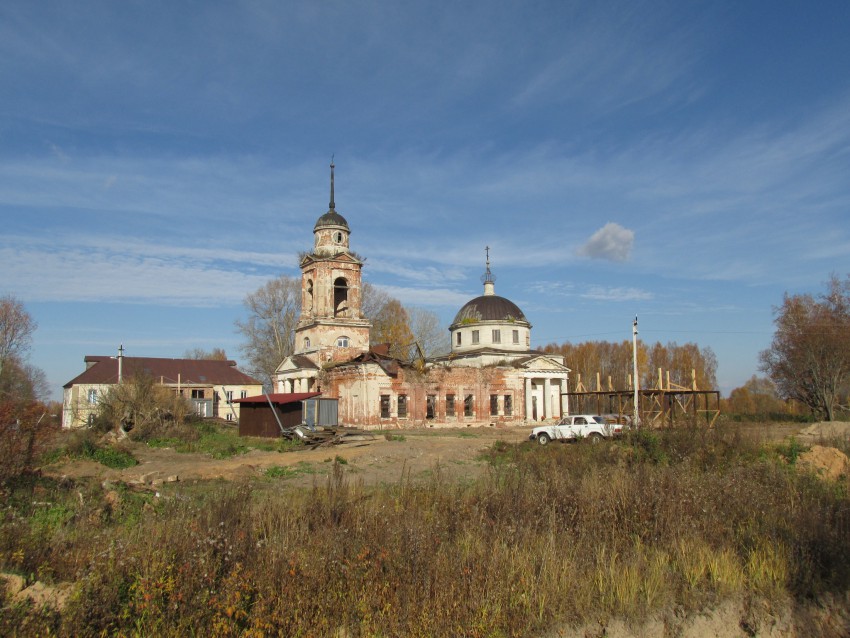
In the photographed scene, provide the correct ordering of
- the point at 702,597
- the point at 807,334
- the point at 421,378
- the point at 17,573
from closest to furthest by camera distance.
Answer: the point at 17,573, the point at 702,597, the point at 421,378, the point at 807,334

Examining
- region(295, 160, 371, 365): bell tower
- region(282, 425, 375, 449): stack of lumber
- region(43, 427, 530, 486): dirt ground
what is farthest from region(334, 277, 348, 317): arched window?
region(43, 427, 530, 486): dirt ground

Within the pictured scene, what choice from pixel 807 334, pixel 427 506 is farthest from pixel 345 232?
pixel 427 506

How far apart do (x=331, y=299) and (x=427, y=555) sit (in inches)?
1459

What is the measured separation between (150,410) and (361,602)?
86.3 ft

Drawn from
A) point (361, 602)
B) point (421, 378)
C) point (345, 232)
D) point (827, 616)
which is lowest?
point (827, 616)

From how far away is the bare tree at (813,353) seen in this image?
43.3 m

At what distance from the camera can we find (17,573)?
582 cm

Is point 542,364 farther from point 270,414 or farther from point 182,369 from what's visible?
point 182,369

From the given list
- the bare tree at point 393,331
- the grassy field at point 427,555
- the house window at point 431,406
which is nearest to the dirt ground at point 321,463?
the grassy field at point 427,555

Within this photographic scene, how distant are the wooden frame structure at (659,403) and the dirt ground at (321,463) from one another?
2235 mm

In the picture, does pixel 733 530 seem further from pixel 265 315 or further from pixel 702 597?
pixel 265 315

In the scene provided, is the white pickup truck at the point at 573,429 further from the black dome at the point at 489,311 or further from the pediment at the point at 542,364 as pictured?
the black dome at the point at 489,311

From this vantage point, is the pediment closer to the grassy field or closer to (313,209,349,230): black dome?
(313,209,349,230): black dome

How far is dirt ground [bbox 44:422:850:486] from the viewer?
17234 mm
